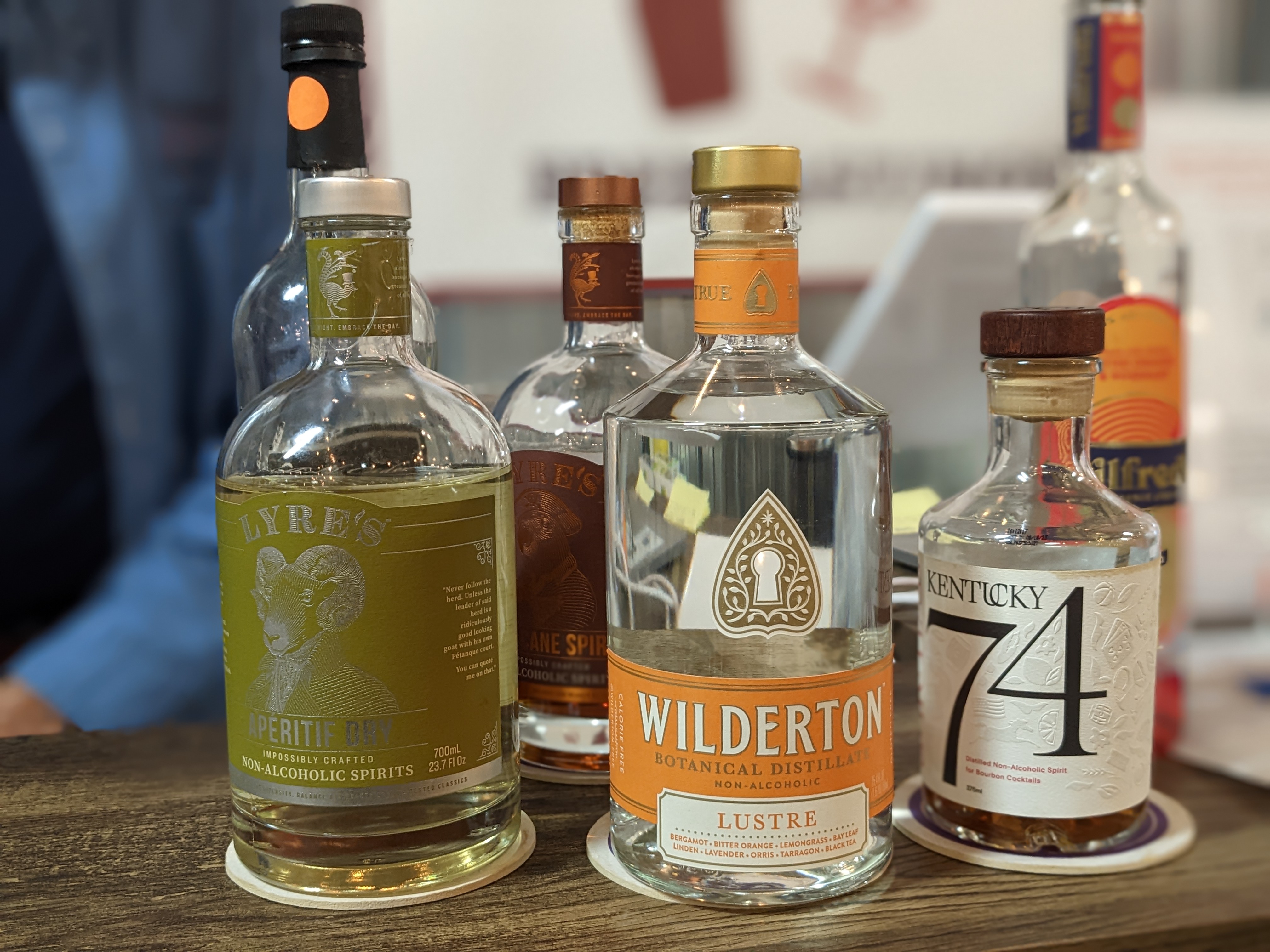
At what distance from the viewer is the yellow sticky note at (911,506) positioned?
26.9 inches

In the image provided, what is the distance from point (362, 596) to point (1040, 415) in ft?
0.93

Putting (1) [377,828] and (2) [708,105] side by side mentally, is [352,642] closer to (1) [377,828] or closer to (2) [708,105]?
(1) [377,828]

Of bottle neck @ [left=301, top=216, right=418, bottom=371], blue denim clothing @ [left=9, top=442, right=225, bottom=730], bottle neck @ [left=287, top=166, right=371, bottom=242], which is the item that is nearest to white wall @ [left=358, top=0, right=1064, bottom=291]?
blue denim clothing @ [left=9, top=442, right=225, bottom=730]

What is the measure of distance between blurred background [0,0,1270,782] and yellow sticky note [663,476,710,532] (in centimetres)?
92

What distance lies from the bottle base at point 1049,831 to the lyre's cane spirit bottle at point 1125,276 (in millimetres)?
173

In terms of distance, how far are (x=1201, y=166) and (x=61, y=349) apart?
1.49 m

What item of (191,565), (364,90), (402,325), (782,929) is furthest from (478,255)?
(782,929)

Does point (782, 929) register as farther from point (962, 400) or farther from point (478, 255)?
point (478, 255)

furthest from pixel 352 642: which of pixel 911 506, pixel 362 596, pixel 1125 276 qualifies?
pixel 1125 276

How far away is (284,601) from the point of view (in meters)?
0.45

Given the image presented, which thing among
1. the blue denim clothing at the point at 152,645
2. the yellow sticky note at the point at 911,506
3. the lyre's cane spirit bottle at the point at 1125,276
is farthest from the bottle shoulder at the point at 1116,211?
the blue denim clothing at the point at 152,645

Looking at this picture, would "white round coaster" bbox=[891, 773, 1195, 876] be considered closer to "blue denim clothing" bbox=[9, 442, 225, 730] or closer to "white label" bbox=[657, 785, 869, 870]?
"white label" bbox=[657, 785, 869, 870]

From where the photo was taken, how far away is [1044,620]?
18.7 inches

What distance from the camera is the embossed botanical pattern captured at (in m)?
0.44
